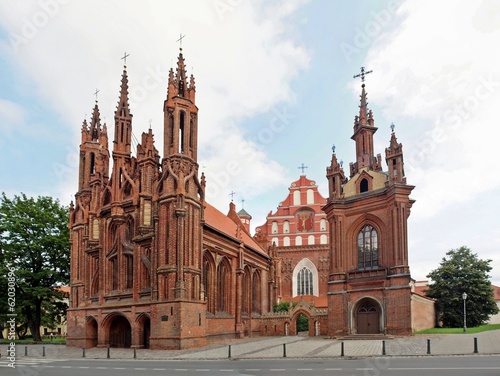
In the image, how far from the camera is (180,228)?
3102cm

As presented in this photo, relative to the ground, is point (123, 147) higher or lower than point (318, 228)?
higher

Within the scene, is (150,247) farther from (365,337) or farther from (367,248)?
(367,248)

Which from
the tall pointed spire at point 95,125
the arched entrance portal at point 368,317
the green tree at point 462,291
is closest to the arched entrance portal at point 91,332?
the tall pointed spire at point 95,125

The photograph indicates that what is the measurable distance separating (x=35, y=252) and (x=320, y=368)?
113 feet

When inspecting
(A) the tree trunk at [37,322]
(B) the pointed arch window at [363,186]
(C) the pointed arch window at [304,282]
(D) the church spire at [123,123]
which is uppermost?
(D) the church spire at [123,123]

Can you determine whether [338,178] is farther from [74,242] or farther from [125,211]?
[74,242]

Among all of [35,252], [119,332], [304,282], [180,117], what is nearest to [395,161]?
[180,117]

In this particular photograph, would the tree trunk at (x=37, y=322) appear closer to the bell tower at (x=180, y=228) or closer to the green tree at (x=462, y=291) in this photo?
the bell tower at (x=180, y=228)

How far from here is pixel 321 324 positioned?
43.3 meters

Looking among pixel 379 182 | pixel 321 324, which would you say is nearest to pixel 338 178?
pixel 379 182

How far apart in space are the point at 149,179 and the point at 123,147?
5540 millimetres

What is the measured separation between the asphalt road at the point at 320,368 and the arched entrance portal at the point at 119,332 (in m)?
13.8

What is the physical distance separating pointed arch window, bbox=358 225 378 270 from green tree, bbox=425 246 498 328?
47.3 ft

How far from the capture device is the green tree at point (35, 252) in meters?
41.9
